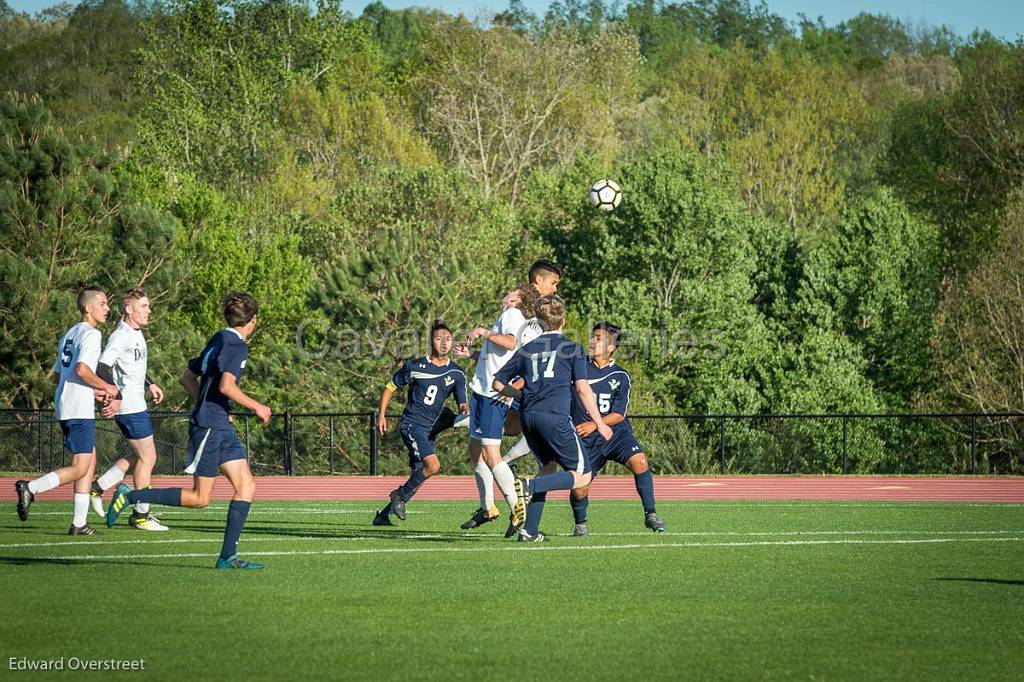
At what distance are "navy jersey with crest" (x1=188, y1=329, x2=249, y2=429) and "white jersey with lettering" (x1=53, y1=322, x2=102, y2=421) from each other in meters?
2.90

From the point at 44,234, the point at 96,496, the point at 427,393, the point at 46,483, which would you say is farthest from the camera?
the point at 44,234

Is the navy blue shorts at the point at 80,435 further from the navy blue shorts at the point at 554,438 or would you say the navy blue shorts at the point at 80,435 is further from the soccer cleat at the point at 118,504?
the navy blue shorts at the point at 554,438

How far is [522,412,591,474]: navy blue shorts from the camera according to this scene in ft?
36.1

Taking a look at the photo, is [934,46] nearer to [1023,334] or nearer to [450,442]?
[1023,334]

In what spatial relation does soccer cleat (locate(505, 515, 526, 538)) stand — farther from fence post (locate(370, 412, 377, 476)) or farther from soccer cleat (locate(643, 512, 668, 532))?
fence post (locate(370, 412, 377, 476))

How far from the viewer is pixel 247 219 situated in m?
49.8

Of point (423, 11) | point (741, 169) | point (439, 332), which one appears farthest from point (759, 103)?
point (439, 332)

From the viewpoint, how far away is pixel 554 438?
36.2 feet

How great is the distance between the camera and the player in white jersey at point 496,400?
1144 cm

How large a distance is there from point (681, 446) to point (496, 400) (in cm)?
1843

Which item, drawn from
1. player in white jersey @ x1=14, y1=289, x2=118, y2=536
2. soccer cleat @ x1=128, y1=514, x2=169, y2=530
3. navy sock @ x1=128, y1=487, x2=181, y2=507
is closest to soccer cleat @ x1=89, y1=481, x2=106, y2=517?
soccer cleat @ x1=128, y1=514, x2=169, y2=530

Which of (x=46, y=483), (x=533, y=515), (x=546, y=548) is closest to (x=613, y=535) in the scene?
(x=533, y=515)

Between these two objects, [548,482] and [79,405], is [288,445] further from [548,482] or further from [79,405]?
[548,482]

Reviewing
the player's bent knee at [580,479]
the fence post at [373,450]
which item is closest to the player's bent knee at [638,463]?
the player's bent knee at [580,479]
